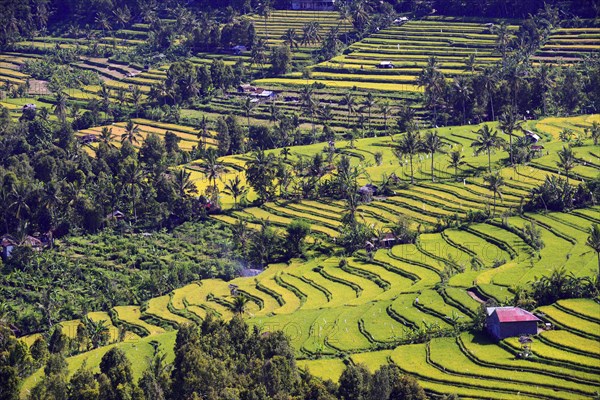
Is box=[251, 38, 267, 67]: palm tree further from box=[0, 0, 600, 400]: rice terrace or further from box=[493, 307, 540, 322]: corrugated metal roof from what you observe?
box=[493, 307, 540, 322]: corrugated metal roof

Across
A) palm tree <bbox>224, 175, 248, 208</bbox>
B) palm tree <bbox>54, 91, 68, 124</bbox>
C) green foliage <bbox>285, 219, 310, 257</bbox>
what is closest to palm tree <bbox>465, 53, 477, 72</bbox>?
palm tree <bbox>224, 175, 248, 208</bbox>

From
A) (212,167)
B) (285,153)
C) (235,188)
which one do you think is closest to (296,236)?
(235,188)

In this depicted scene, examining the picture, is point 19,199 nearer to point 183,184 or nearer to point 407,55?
point 183,184

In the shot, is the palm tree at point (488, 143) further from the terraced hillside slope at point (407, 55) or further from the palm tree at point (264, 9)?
the palm tree at point (264, 9)

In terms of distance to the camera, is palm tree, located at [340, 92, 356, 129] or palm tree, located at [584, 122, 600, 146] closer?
palm tree, located at [584, 122, 600, 146]

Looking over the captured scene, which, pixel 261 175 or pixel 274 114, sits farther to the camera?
pixel 274 114
